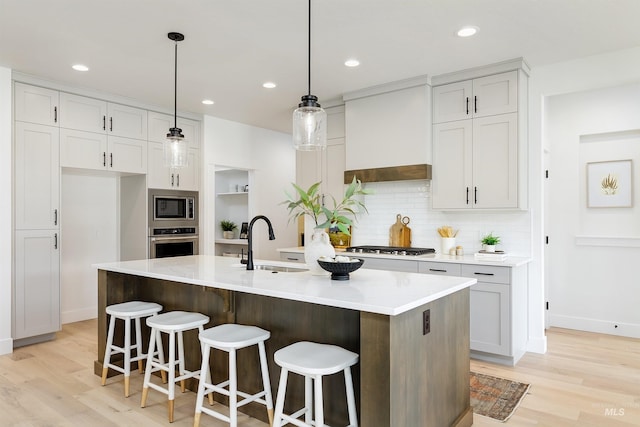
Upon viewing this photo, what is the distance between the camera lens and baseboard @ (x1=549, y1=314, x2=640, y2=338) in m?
4.34

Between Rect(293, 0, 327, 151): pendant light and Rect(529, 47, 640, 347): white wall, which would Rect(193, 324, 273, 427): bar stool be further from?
Rect(529, 47, 640, 347): white wall

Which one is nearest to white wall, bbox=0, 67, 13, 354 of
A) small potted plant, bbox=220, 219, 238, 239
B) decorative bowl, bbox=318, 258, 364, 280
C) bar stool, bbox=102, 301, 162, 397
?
bar stool, bbox=102, 301, 162, 397

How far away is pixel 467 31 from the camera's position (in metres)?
3.18

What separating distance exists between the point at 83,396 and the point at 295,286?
6.33ft

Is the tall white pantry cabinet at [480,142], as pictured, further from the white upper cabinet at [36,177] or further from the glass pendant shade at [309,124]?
the white upper cabinet at [36,177]

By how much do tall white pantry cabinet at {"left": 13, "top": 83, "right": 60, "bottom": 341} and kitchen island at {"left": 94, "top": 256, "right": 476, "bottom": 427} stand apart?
1.59 m

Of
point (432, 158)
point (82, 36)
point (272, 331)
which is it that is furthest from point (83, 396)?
point (432, 158)

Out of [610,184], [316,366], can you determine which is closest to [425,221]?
[610,184]

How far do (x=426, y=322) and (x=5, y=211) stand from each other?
4.01 metres

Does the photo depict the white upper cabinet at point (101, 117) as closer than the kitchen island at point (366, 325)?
No

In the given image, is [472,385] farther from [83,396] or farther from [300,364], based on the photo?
[83,396]

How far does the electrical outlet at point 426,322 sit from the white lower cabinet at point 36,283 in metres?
3.95

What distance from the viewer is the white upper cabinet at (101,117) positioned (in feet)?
14.6

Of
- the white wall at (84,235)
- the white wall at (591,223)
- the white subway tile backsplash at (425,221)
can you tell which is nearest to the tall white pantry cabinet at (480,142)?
the white subway tile backsplash at (425,221)
